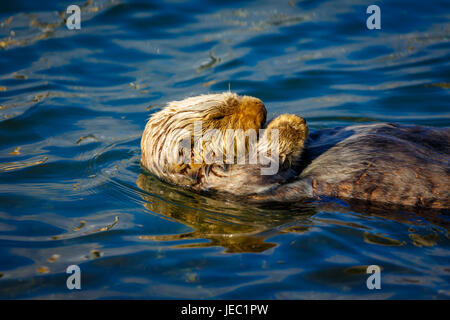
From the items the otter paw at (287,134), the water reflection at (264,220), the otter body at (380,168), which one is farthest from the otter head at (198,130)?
the otter body at (380,168)

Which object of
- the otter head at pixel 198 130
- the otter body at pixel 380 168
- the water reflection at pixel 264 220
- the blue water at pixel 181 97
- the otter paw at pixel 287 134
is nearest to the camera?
the blue water at pixel 181 97

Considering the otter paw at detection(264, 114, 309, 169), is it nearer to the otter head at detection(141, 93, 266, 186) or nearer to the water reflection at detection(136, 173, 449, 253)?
the otter head at detection(141, 93, 266, 186)

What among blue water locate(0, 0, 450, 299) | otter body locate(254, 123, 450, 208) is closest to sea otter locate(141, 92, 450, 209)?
otter body locate(254, 123, 450, 208)

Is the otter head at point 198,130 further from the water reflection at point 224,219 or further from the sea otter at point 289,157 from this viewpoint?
the water reflection at point 224,219

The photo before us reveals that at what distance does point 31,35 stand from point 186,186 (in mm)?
5232

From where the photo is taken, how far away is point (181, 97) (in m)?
→ 6.38

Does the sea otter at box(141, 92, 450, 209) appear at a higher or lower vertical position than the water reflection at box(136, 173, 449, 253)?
higher

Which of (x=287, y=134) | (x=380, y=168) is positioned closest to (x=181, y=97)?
(x=287, y=134)

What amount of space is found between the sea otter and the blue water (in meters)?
0.14

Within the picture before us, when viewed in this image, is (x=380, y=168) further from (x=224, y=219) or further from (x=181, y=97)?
(x=181, y=97)

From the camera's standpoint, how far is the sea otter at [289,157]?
3525 mm

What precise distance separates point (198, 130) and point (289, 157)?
72cm

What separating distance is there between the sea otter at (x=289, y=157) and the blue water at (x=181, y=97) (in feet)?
0.45

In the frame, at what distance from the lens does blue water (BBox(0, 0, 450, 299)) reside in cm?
301
